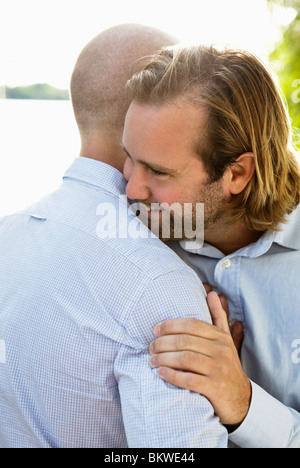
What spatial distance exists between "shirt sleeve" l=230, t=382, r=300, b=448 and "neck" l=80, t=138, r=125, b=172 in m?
0.73

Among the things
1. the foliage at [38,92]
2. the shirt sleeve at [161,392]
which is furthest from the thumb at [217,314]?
the foliage at [38,92]

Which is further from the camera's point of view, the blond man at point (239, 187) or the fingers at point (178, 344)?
the blond man at point (239, 187)

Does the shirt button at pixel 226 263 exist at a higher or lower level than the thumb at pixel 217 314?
lower

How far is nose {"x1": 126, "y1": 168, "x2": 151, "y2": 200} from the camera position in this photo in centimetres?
147

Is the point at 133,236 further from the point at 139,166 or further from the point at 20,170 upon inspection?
the point at 20,170

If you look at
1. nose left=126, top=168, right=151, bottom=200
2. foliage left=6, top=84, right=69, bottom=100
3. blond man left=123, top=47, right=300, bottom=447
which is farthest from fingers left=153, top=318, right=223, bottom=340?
foliage left=6, top=84, right=69, bottom=100

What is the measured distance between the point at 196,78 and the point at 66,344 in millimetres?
798

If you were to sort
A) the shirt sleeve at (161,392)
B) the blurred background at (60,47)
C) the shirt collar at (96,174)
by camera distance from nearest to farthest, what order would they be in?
the shirt sleeve at (161,392) → the shirt collar at (96,174) → the blurred background at (60,47)

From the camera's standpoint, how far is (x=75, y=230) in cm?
126

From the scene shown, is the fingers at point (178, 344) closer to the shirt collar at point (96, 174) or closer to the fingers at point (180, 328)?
the fingers at point (180, 328)

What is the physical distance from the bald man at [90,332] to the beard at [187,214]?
0.21 m

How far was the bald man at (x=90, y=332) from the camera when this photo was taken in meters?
1.09
